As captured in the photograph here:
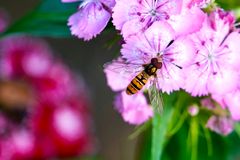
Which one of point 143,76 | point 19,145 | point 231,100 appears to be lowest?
point 19,145

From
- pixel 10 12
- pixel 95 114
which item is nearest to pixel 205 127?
pixel 95 114

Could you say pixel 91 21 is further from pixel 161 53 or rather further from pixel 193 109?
A: pixel 193 109

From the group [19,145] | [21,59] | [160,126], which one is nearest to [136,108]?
[160,126]

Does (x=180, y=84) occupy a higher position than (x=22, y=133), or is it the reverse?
(x=180, y=84)

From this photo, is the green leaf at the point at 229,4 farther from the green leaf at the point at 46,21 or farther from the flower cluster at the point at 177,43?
the green leaf at the point at 46,21

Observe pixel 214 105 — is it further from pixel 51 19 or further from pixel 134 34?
pixel 51 19

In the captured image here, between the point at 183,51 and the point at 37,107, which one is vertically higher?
the point at 183,51

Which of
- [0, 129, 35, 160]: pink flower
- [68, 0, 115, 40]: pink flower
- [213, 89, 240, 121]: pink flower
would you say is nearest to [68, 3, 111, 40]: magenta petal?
[68, 0, 115, 40]: pink flower

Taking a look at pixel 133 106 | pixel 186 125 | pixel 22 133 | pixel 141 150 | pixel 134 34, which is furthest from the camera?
pixel 22 133
